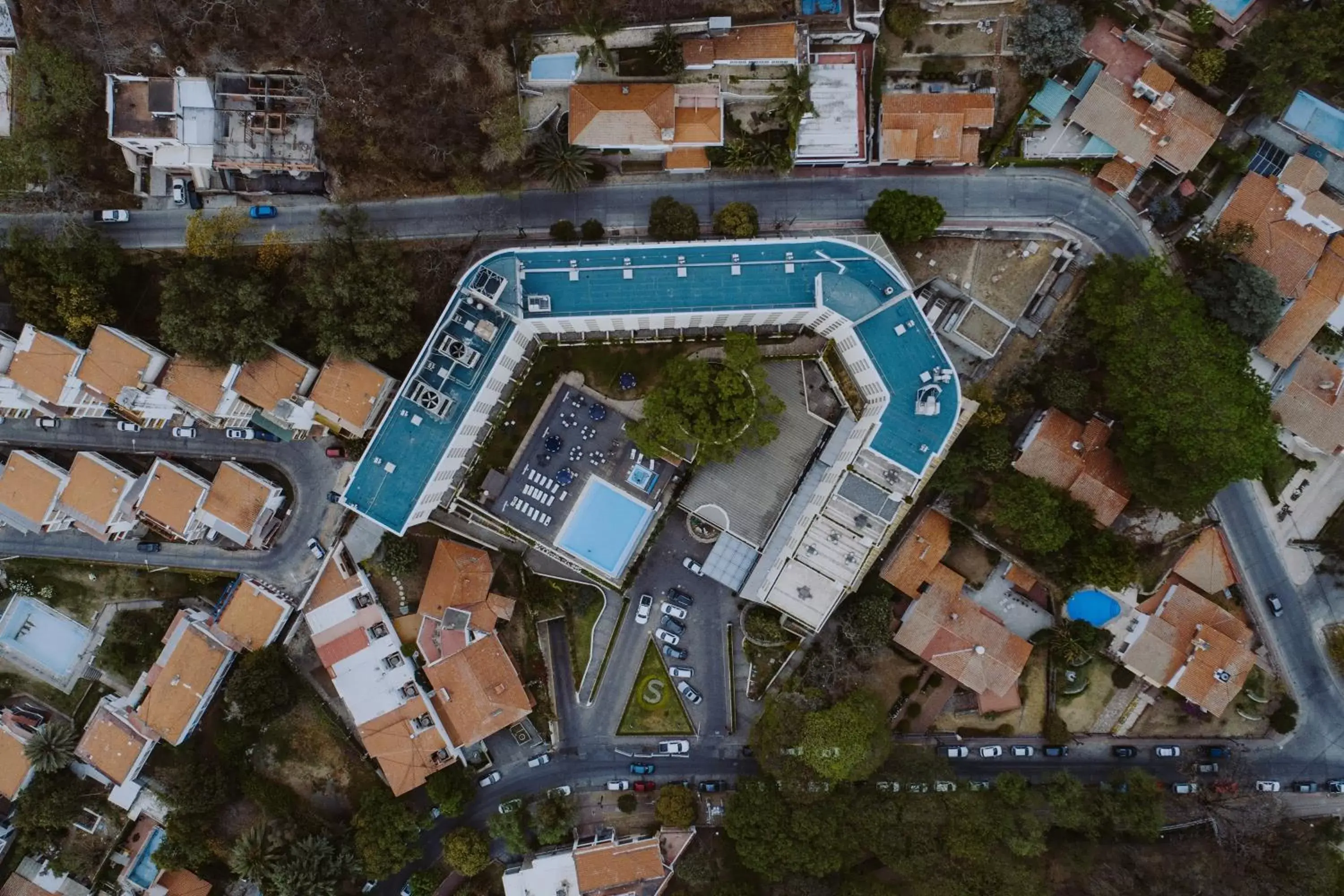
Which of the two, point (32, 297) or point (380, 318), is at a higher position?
point (380, 318)

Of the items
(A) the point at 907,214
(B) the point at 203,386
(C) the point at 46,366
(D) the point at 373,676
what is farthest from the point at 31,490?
(A) the point at 907,214

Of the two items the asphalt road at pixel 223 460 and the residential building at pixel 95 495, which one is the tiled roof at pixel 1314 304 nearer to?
the asphalt road at pixel 223 460

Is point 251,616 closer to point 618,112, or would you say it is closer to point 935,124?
point 618,112

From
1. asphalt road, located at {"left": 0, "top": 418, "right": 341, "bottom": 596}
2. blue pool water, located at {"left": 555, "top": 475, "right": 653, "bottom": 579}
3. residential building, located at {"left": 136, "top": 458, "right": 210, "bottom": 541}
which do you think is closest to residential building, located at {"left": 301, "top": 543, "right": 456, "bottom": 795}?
asphalt road, located at {"left": 0, "top": 418, "right": 341, "bottom": 596}

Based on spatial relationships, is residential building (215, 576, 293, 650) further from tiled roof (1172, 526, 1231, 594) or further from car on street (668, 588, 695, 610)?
tiled roof (1172, 526, 1231, 594)

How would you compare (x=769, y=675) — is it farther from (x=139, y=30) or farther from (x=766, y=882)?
(x=139, y=30)

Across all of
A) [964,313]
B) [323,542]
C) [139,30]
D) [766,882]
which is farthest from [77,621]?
[964,313]

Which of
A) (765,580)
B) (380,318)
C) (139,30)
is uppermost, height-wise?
(139,30)
